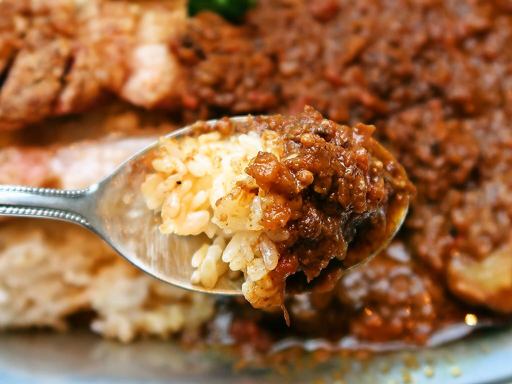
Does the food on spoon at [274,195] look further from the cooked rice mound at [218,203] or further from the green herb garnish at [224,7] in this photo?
the green herb garnish at [224,7]

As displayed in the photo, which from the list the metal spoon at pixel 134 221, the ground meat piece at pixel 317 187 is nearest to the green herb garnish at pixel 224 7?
the metal spoon at pixel 134 221

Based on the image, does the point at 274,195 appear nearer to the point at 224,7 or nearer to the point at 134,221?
the point at 134,221

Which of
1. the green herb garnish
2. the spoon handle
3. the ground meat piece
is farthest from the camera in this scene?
the green herb garnish

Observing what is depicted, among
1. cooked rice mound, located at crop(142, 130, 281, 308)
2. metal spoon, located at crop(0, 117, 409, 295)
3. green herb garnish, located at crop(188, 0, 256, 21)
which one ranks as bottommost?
metal spoon, located at crop(0, 117, 409, 295)

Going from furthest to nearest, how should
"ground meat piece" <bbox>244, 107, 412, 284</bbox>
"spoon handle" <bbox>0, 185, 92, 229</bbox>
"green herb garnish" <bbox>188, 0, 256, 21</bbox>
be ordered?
"green herb garnish" <bbox>188, 0, 256, 21</bbox>
"spoon handle" <bbox>0, 185, 92, 229</bbox>
"ground meat piece" <bbox>244, 107, 412, 284</bbox>

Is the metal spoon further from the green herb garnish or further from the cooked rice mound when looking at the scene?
the green herb garnish

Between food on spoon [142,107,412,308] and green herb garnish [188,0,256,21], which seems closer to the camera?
food on spoon [142,107,412,308]

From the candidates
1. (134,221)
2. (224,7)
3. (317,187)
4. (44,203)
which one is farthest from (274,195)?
(224,7)

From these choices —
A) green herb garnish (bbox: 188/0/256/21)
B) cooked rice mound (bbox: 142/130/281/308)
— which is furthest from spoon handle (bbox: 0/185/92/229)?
green herb garnish (bbox: 188/0/256/21)
